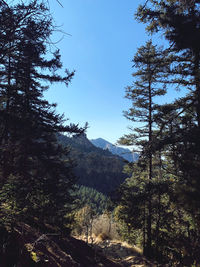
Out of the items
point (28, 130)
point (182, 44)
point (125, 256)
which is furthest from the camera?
point (125, 256)

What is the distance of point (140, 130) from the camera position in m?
9.30

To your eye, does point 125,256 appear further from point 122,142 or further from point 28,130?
point 28,130

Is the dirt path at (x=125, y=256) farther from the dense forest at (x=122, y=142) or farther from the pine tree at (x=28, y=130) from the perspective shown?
the pine tree at (x=28, y=130)

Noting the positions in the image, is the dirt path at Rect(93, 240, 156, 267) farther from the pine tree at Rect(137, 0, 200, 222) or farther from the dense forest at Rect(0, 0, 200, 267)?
the pine tree at Rect(137, 0, 200, 222)

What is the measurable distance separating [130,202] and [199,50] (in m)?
6.69

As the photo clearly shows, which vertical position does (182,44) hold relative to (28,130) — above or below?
above

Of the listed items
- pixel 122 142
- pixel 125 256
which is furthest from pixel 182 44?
pixel 125 256

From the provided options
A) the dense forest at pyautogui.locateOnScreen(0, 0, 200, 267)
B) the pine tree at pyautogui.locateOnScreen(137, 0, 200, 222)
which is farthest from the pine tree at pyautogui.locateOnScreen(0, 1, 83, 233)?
the pine tree at pyautogui.locateOnScreen(137, 0, 200, 222)

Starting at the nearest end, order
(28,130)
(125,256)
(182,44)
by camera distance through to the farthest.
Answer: (182,44)
(28,130)
(125,256)

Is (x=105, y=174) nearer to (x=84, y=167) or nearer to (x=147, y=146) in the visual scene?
(x=84, y=167)

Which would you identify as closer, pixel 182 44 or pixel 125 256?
pixel 182 44

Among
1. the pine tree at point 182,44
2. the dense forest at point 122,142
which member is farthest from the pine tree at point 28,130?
the pine tree at point 182,44

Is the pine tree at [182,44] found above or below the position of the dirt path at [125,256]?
above

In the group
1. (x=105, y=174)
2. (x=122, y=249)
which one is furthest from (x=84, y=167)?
(x=122, y=249)
